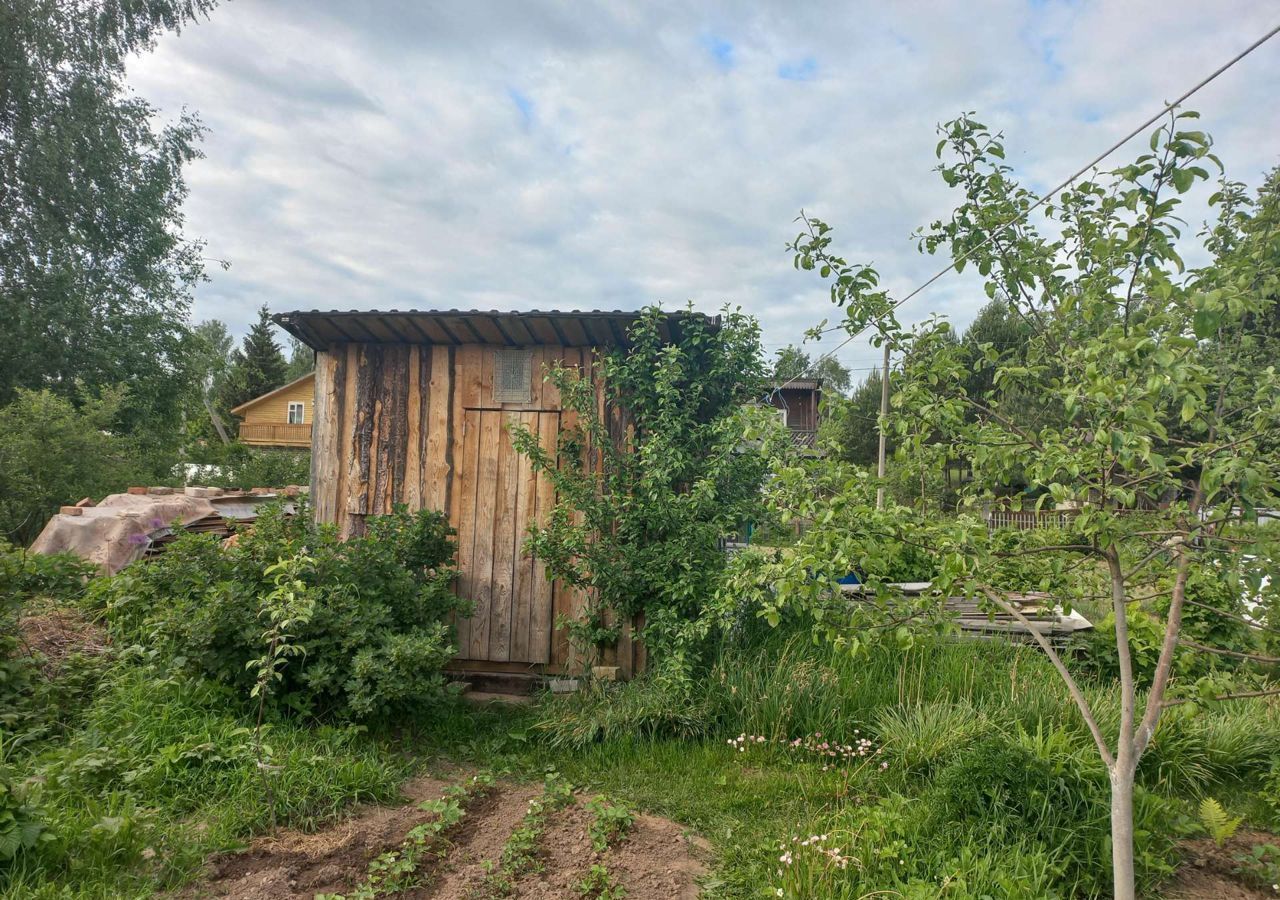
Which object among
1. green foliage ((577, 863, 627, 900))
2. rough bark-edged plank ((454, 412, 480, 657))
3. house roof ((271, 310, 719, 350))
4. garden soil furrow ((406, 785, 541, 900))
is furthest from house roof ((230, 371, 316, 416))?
green foliage ((577, 863, 627, 900))

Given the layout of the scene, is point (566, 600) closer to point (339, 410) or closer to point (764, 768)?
point (764, 768)

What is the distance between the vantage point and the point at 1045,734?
12.5 ft

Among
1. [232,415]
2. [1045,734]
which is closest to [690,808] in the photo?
[1045,734]

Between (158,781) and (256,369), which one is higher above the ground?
(256,369)

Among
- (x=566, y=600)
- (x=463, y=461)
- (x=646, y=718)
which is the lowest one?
(x=646, y=718)

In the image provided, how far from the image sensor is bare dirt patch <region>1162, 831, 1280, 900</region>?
112 inches

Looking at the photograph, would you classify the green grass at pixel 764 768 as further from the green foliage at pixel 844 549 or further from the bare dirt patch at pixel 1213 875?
the green foliage at pixel 844 549

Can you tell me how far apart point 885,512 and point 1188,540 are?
3.15ft

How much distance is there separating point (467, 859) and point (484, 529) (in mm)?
2809

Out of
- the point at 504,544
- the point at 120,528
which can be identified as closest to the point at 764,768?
the point at 504,544

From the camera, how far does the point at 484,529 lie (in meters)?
5.53

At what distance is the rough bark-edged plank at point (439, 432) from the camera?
5.61 m

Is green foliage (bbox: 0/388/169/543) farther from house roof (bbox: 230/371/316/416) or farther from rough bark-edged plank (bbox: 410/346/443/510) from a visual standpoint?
house roof (bbox: 230/371/316/416)

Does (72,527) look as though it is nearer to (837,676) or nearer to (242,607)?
(242,607)
